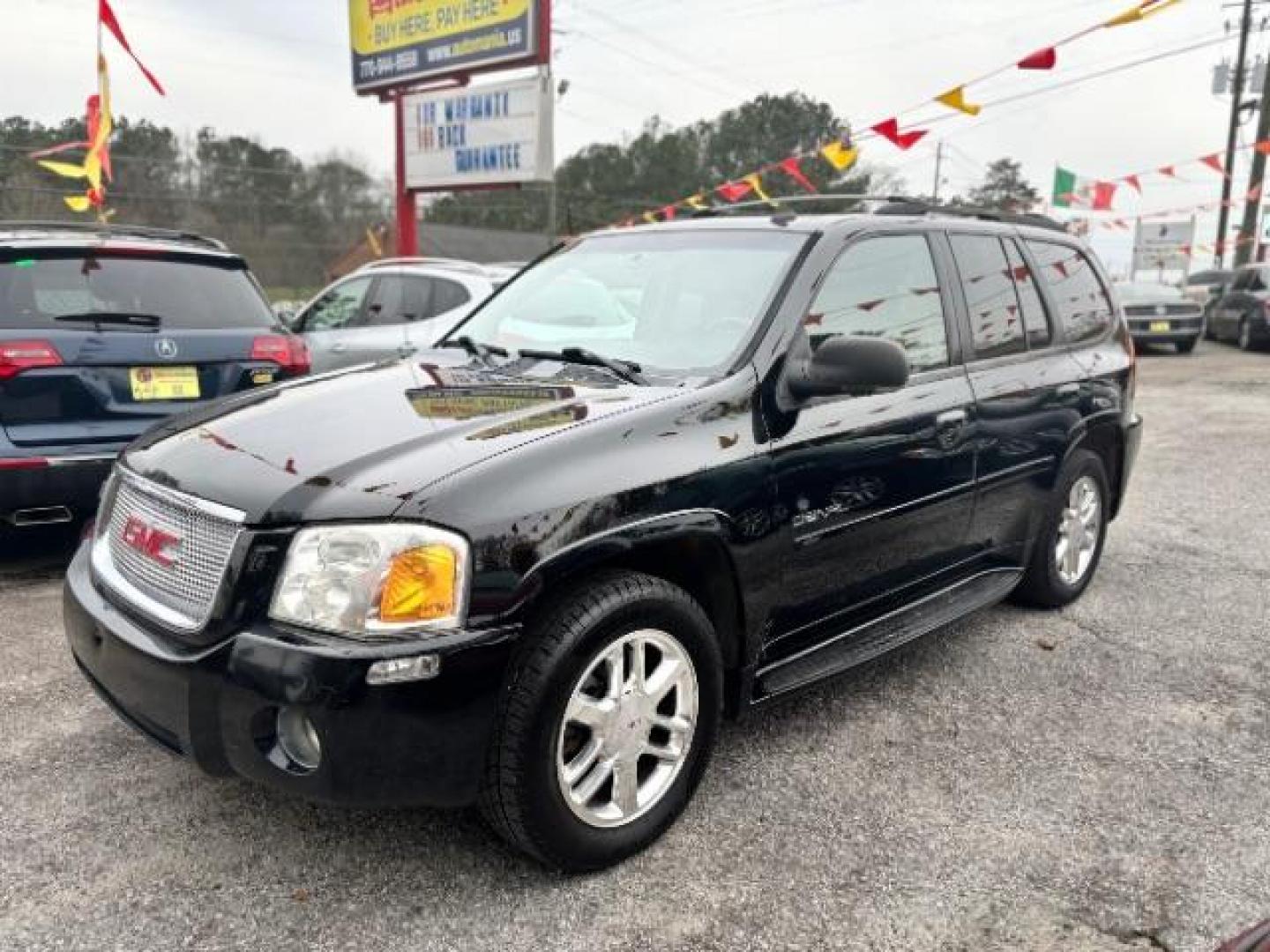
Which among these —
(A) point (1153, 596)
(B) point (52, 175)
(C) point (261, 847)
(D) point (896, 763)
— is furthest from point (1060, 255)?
(B) point (52, 175)

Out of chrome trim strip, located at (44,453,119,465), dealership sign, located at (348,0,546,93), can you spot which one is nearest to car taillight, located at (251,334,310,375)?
chrome trim strip, located at (44,453,119,465)

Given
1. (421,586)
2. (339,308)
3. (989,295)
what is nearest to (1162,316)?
(339,308)

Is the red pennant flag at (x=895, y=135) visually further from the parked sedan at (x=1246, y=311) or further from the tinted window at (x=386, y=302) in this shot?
the parked sedan at (x=1246, y=311)

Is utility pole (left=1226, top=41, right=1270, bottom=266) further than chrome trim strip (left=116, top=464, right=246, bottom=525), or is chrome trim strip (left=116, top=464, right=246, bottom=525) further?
utility pole (left=1226, top=41, right=1270, bottom=266)

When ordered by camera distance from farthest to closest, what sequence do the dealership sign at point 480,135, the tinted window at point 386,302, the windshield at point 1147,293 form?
the windshield at point 1147,293
the dealership sign at point 480,135
the tinted window at point 386,302

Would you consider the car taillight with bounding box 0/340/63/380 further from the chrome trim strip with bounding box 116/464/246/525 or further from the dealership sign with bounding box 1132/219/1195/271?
the dealership sign with bounding box 1132/219/1195/271

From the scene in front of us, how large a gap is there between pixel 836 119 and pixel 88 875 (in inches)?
1416

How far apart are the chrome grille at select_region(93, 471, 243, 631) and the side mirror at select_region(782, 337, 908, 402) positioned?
160 cm

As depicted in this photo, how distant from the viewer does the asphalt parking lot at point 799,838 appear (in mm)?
2336

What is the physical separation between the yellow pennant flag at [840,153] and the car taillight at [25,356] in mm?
8430

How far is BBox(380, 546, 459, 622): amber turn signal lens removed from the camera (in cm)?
217

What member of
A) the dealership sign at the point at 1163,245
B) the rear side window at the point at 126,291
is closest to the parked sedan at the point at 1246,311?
the dealership sign at the point at 1163,245

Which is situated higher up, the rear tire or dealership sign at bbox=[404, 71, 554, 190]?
dealership sign at bbox=[404, 71, 554, 190]

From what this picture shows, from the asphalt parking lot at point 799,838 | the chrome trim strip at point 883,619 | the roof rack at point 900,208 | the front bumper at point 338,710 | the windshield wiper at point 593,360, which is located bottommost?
the asphalt parking lot at point 799,838
